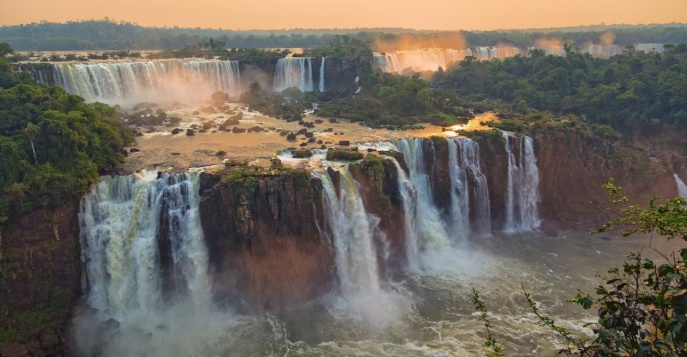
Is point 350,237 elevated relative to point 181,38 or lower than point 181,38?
lower

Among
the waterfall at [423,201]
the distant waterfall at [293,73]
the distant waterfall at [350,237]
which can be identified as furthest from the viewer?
the distant waterfall at [293,73]

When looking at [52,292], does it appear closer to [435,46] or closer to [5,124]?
[5,124]

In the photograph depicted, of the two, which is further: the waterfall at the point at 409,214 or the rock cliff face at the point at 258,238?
the waterfall at the point at 409,214

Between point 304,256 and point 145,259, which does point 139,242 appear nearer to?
point 145,259

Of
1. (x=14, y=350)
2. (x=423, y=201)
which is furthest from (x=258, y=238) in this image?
(x=423, y=201)

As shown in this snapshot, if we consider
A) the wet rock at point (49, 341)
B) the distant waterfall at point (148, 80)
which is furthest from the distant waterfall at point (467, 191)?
the distant waterfall at point (148, 80)

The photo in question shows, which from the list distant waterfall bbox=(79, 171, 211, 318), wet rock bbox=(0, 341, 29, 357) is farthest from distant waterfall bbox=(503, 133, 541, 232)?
wet rock bbox=(0, 341, 29, 357)

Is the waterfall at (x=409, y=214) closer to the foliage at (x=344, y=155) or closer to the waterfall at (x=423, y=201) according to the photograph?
the waterfall at (x=423, y=201)
